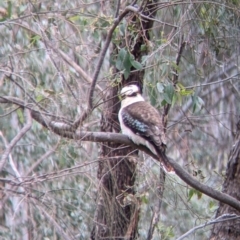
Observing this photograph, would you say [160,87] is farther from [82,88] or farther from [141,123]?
[141,123]

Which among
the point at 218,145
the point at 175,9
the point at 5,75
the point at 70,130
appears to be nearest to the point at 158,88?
the point at 70,130

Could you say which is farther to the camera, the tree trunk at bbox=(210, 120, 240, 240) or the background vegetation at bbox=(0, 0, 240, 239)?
the tree trunk at bbox=(210, 120, 240, 240)

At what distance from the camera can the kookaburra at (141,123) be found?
394 cm

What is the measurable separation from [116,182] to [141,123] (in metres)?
0.41

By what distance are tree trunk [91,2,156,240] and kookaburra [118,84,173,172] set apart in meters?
0.09

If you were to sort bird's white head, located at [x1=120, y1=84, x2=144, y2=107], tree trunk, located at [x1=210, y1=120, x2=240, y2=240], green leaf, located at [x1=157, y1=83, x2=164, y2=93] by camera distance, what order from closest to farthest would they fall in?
green leaf, located at [x1=157, y1=83, x2=164, y2=93], tree trunk, located at [x1=210, y1=120, x2=240, y2=240], bird's white head, located at [x1=120, y1=84, x2=144, y2=107]

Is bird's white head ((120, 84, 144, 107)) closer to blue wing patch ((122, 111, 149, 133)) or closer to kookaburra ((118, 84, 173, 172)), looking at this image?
kookaburra ((118, 84, 173, 172))

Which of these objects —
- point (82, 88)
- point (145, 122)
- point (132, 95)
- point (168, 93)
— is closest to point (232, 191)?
point (145, 122)

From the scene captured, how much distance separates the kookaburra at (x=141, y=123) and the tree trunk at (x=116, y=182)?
0.09m

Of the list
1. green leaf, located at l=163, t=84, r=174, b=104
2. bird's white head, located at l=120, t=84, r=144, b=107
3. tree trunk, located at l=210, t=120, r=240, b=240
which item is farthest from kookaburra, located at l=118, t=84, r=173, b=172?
tree trunk, located at l=210, t=120, r=240, b=240

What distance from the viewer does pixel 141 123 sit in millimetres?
4230

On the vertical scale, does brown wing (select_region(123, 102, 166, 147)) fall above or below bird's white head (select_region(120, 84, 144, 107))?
below

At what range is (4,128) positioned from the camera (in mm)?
5320

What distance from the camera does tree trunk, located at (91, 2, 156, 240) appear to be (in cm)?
399
